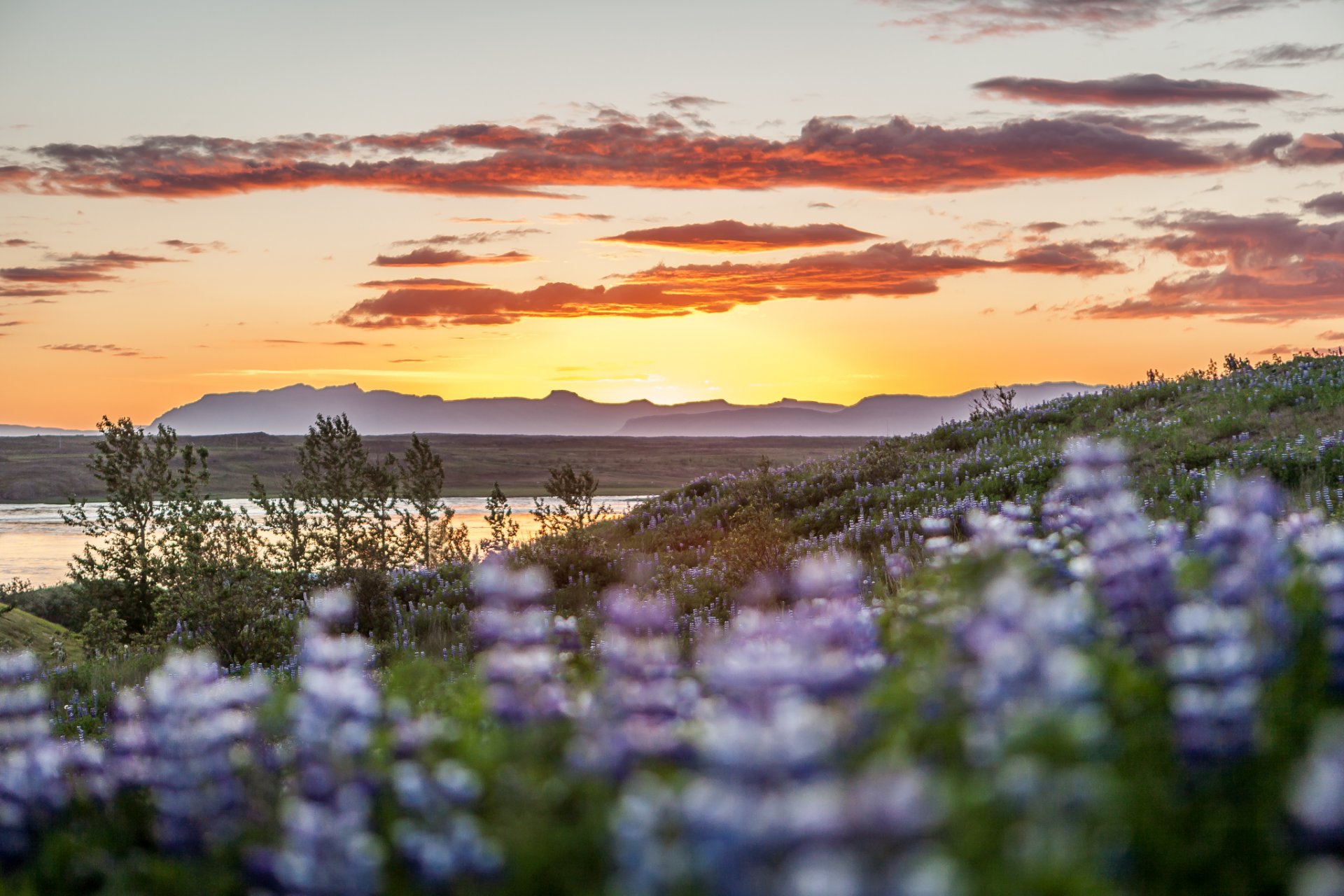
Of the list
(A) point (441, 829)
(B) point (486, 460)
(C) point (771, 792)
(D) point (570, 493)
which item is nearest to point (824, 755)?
(C) point (771, 792)

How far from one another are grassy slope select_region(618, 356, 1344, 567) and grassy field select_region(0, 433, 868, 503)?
24649 millimetres

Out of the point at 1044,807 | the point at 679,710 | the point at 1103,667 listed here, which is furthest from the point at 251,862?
the point at 1103,667

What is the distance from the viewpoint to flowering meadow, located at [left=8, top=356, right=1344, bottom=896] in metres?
1.99


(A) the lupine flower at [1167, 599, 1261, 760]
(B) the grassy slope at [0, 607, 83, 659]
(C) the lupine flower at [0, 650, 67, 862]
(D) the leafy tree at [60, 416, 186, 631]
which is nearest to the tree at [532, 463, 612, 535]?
(D) the leafy tree at [60, 416, 186, 631]

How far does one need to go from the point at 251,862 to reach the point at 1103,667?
272 cm

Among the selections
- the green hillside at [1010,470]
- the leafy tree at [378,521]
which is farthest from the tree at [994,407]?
the leafy tree at [378,521]

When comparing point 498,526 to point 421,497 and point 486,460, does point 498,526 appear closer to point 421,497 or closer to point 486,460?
point 421,497

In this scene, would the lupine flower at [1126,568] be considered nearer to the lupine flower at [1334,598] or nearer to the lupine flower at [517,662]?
the lupine flower at [1334,598]

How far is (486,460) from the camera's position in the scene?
105375mm

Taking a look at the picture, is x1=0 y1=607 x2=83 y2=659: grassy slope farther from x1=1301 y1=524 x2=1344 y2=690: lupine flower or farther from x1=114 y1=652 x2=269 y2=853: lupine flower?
x1=1301 y1=524 x2=1344 y2=690: lupine flower

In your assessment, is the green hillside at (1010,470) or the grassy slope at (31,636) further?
the green hillside at (1010,470)

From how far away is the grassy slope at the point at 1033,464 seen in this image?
13.4 meters

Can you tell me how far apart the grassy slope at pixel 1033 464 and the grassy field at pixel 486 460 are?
2465cm

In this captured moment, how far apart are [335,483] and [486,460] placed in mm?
90848
